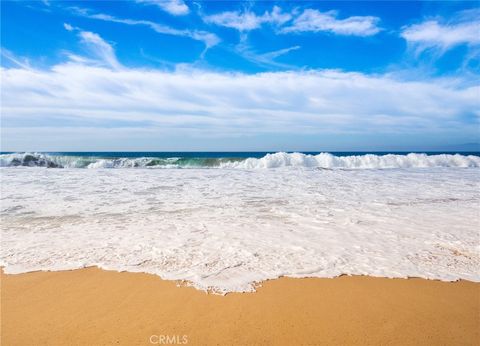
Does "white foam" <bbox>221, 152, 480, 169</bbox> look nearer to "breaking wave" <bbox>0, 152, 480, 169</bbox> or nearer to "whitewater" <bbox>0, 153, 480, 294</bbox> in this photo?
"breaking wave" <bbox>0, 152, 480, 169</bbox>

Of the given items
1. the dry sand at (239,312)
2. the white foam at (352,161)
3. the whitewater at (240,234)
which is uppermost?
the white foam at (352,161)

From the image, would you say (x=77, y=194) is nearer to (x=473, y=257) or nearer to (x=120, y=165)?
(x=473, y=257)

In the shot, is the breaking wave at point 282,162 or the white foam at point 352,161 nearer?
the breaking wave at point 282,162

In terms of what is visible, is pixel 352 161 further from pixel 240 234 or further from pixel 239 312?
pixel 239 312

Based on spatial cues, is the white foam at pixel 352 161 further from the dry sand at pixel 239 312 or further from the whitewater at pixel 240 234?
the dry sand at pixel 239 312

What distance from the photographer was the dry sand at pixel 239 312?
2607mm

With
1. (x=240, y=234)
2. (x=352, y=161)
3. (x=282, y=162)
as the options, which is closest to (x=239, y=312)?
(x=240, y=234)

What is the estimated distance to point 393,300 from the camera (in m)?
3.17

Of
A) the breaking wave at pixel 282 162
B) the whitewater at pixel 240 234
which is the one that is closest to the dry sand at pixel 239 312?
the whitewater at pixel 240 234

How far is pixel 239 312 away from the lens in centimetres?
292

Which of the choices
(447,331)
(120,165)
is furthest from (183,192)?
(120,165)

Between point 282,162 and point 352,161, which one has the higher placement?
point 352,161

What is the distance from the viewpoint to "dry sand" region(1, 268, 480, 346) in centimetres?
261

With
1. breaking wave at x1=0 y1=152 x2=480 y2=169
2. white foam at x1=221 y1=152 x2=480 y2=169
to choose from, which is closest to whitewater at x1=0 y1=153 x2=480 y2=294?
white foam at x1=221 y1=152 x2=480 y2=169
